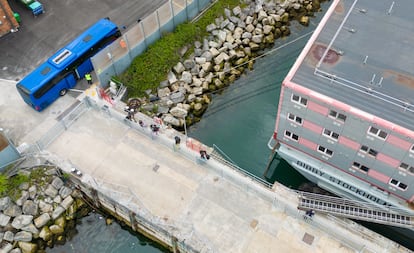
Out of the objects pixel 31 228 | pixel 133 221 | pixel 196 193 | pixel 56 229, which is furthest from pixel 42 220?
pixel 196 193

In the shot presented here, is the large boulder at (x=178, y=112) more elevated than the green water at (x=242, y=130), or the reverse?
the large boulder at (x=178, y=112)

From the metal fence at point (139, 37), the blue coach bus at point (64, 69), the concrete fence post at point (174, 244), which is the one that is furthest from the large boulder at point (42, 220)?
the metal fence at point (139, 37)

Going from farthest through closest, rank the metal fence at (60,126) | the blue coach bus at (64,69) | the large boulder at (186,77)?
the large boulder at (186,77)
the blue coach bus at (64,69)
the metal fence at (60,126)

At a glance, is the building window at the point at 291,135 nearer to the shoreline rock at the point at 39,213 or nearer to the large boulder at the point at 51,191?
the shoreline rock at the point at 39,213

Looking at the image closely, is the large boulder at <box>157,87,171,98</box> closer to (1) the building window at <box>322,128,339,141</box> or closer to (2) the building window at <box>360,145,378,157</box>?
(1) the building window at <box>322,128,339,141</box>

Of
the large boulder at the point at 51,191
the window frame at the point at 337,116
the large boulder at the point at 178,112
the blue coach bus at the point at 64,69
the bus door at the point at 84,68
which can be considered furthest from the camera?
the large boulder at the point at 178,112

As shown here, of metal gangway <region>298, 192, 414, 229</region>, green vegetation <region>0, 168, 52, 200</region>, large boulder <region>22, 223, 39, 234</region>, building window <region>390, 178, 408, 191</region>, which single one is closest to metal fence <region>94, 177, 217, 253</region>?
green vegetation <region>0, 168, 52, 200</region>

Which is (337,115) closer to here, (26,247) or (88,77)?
(88,77)
